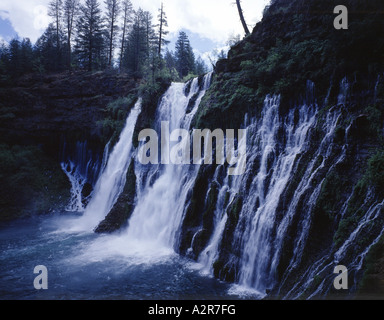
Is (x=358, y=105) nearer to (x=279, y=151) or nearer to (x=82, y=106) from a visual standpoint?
(x=279, y=151)

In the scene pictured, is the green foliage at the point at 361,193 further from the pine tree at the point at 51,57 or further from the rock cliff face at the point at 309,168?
the pine tree at the point at 51,57

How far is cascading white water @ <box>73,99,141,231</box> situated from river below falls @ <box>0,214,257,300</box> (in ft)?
10.1

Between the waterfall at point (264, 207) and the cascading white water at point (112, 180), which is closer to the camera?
the waterfall at point (264, 207)

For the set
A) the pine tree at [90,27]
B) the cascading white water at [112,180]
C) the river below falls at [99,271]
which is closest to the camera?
the river below falls at [99,271]

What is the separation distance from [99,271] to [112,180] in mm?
9062

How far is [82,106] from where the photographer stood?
2477 cm

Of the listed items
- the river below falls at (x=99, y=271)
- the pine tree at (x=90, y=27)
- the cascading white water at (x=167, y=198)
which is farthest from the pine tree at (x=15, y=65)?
the cascading white water at (x=167, y=198)

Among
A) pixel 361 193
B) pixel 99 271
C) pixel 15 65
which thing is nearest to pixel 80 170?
pixel 15 65

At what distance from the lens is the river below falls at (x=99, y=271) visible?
344 inches

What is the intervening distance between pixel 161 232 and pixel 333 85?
10.2m

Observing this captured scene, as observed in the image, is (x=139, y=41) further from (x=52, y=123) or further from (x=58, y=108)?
(x=52, y=123)

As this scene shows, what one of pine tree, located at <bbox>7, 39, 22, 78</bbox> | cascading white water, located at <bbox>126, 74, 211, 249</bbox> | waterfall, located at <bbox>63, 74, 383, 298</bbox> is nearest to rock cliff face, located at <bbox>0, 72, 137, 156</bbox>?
pine tree, located at <bbox>7, 39, 22, 78</bbox>

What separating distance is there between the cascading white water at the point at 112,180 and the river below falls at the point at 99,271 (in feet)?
10.1
